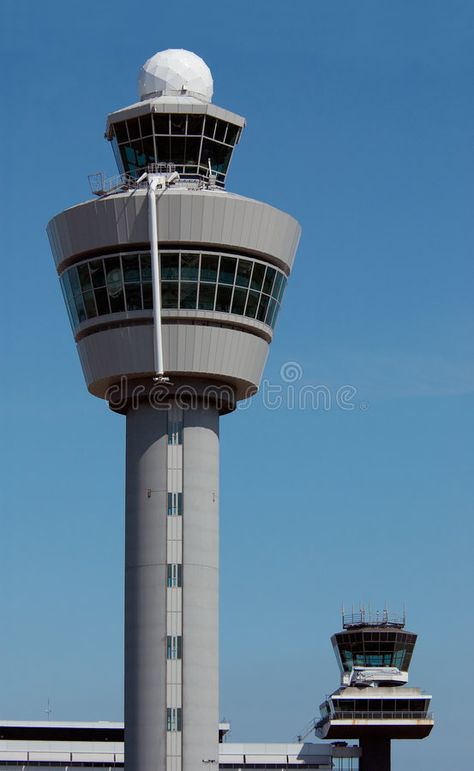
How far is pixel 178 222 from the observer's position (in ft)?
233

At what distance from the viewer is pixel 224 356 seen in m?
72.2

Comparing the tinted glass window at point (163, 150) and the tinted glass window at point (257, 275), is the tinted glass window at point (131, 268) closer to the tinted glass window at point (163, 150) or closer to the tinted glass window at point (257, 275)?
the tinted glass window at point (257, 275)

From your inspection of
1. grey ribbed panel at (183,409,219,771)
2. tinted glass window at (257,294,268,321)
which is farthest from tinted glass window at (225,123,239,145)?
grey ribbed panel at (183,409,219,771)

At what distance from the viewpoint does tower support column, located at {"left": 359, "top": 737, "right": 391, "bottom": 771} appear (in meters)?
110

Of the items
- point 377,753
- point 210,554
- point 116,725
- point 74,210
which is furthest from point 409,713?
point 74,210

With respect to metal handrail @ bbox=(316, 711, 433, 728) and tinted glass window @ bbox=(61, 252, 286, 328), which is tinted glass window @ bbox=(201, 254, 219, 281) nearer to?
tinted glass window @ bbox=(61, 252, 286, 328)

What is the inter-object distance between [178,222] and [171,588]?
1723 cm

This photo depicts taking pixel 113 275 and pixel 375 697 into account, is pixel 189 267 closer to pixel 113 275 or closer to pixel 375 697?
pixel 113 275

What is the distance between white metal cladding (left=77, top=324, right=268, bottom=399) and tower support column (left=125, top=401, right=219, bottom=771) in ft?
7.86

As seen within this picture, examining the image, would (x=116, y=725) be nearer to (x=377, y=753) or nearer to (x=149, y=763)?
(x=377, y=753)

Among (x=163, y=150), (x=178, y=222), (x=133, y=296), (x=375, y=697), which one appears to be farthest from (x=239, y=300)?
(x=375, y=697)

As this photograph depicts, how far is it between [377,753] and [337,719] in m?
4.18

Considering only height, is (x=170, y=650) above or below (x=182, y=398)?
below

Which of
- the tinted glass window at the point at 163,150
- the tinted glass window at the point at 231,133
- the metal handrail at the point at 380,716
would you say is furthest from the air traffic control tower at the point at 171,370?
the metal handrail at the point at 380,716
